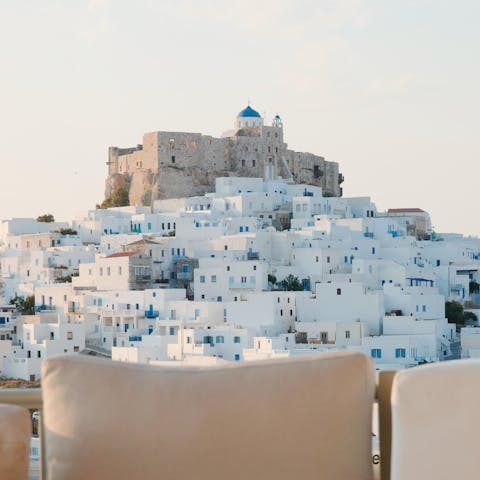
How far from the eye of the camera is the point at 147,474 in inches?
92.4

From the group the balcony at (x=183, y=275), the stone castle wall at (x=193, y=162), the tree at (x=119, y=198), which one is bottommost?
the balcony at (x=183, y=275)

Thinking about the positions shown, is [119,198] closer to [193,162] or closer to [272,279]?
[193,162]

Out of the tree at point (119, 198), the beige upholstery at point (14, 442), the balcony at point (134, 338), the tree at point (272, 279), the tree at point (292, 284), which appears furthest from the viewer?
the tree at point (119, 198)

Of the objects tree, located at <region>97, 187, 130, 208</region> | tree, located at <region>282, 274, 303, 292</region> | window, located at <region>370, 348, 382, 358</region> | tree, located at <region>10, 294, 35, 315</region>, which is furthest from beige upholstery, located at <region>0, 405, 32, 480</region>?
tree, located at <region>97, 187, 130, 208</region>

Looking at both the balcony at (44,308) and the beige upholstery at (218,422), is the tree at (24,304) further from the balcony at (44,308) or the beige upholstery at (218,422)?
the beige upholstery at (218,422)

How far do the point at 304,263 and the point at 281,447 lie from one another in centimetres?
2271

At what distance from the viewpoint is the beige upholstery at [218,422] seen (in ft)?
7.60

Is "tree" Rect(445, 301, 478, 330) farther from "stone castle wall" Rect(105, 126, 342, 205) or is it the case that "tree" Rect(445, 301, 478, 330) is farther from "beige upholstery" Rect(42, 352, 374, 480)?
"beige upholstery" Rect(42, 352, 374, 480)

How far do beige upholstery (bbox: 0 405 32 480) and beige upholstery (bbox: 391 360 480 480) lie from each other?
67cm

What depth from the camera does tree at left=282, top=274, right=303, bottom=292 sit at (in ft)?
78.9

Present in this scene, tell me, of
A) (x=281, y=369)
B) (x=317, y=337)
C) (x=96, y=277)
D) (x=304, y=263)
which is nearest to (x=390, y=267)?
(x=304, y=263)

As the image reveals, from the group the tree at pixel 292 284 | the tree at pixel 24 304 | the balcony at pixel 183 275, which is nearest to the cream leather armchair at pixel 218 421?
the tree at pixel 292 284

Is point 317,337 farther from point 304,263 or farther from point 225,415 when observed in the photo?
point 225,415

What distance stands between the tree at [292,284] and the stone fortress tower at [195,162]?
7853 mm
